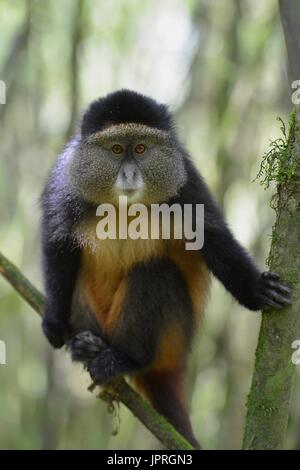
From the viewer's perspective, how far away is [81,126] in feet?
17.7

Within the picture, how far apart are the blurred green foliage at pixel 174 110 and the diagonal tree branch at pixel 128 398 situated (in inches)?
149

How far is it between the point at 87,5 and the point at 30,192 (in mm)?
2351

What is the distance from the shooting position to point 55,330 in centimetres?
549

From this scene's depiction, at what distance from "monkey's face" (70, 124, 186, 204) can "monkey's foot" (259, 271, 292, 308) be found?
111 centimetres

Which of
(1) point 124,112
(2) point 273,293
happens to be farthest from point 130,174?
→ (2) point 273,293

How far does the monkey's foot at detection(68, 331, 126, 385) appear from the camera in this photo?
203 inches

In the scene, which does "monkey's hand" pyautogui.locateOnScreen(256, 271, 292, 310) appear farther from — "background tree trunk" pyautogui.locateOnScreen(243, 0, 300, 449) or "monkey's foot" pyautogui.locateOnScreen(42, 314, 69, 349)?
"monkey's foot" pyautogui.locateOnScreen(42, 314, 69, 349)

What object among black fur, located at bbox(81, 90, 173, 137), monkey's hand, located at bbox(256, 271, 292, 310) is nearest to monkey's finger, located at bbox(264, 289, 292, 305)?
monkey's hand, located at bbox(256, 271, 292, 310)

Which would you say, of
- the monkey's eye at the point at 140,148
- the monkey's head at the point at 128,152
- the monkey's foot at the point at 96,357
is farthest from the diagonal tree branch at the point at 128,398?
the monkey's eye at the point at 140,148

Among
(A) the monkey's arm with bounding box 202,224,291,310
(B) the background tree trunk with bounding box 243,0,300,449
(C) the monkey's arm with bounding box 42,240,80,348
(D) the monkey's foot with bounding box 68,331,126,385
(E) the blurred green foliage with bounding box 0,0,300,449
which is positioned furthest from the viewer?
(E) the blurred green foliage with bounding box 0,0,300,449

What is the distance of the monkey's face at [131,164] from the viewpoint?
16.6 feet

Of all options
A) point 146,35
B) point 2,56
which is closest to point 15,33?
point 2,56

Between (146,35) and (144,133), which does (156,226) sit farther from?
(146,35)

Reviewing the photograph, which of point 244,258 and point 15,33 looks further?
point 15,33
